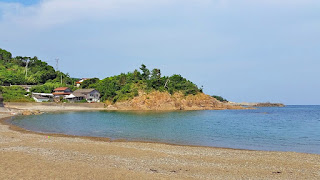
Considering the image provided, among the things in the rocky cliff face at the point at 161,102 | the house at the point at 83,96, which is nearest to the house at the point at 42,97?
the house at the point at 83,96

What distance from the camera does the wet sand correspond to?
41.9 feet

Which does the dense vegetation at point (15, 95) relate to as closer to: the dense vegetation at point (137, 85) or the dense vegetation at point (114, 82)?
the dense vegetation at point (114, 82)

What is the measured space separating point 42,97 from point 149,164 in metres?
88.0

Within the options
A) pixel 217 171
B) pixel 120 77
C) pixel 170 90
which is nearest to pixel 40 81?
pixel 120 77

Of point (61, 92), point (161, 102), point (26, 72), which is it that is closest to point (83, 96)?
point (61, 92)

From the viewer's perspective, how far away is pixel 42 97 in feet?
307

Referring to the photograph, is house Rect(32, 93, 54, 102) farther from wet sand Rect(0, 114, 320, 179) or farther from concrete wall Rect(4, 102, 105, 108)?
wet sand Rect(0, 114, 320, 179)

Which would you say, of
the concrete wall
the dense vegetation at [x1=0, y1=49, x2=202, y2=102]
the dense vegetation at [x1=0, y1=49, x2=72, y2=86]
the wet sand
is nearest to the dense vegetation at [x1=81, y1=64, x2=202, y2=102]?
the dense vegetation at [x1=0, y1=49, x2=202, y2=102]

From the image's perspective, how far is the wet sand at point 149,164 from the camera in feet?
41.9

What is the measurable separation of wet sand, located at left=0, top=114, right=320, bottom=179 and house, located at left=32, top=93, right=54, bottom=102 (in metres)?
78.8

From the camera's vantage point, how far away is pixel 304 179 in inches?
513

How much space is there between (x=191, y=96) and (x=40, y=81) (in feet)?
218

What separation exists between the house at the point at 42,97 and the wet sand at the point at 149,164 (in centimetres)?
7879

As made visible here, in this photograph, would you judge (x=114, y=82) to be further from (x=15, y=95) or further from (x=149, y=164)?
(x=149, y=164)
